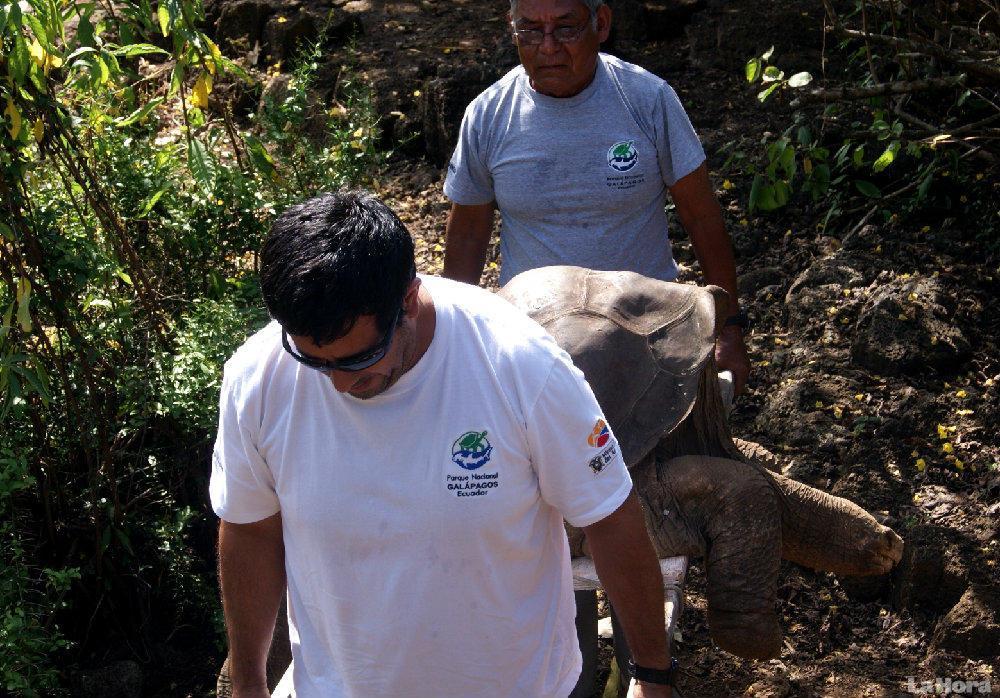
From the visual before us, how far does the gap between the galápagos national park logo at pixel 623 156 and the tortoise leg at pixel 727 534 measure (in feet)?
2.75

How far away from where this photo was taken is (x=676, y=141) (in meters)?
3.05

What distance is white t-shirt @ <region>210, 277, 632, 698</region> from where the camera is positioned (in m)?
1.71

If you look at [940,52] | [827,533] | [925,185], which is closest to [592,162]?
[827,533]

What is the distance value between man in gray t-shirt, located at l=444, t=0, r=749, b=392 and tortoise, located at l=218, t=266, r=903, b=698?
1.01 ft

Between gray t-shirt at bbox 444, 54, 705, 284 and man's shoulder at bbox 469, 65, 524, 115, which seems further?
man's shoulder at bbox 469, 65, 524, 115

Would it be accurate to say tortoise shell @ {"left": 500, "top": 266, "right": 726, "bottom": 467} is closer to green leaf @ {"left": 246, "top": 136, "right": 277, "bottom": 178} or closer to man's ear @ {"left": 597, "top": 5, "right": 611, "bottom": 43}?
man's ear @ {"left": 597, "top": 5, "right": 611, "bottom": 43}

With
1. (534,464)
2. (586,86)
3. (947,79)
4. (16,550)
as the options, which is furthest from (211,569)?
(947,79)

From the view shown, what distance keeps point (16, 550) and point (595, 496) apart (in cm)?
231

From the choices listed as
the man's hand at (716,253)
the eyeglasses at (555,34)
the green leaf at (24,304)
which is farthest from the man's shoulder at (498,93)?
the green leaf at (24,304)

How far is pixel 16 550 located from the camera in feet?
11.0

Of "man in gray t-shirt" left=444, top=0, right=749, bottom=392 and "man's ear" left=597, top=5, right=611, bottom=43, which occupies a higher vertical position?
"man's ear" left=597, top=5, right=611, bottom=43

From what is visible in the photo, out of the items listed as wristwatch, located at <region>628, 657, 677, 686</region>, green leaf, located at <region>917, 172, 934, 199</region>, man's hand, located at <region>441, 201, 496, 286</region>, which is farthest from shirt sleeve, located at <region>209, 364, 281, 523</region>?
green leaf, located at <region>917, 172, 934, 199</region>

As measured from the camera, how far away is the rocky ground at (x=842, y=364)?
12.0ft

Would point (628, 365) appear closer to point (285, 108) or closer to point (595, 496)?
point (595, 496)
